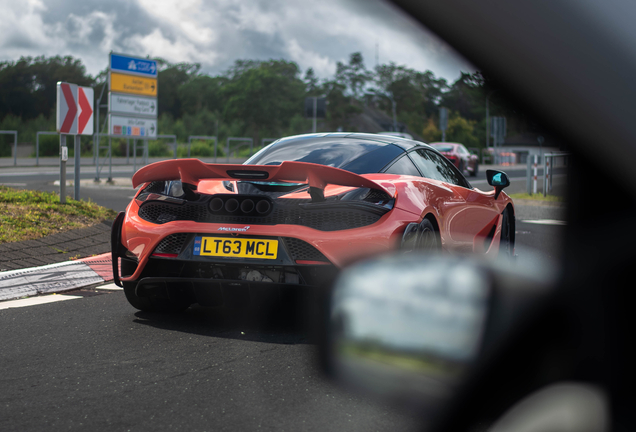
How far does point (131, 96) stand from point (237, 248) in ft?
51.4

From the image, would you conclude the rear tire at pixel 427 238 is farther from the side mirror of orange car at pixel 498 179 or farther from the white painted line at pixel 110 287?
the white painted line at pixel 110 287

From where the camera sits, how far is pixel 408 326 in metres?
3.27

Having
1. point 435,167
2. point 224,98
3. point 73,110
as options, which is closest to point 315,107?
point 73,110

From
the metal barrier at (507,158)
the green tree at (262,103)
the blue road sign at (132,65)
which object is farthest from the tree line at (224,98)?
the blue road sign at (132,65)

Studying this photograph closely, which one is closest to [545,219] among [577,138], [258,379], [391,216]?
[391,216]

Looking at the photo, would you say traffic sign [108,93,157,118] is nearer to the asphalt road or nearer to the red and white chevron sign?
the red and white chevron sign

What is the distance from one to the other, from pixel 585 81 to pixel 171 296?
2687mm

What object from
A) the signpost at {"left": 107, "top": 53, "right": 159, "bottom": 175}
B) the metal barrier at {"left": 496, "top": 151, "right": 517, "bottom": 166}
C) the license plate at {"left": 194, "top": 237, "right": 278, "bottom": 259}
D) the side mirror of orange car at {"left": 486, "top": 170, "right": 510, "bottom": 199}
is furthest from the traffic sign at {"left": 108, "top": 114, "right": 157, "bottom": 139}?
the metal barrier at {"left": 496, "top": 151, "right": 517, "bottom": 166}

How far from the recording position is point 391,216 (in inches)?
138

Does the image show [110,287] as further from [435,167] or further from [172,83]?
[172,83]

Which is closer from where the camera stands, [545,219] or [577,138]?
[577,138]

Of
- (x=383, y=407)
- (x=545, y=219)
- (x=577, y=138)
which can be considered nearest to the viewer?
(x=577, y=138)

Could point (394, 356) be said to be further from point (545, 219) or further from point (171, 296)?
point (545, 219)

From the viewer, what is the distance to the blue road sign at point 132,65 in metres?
17.9
